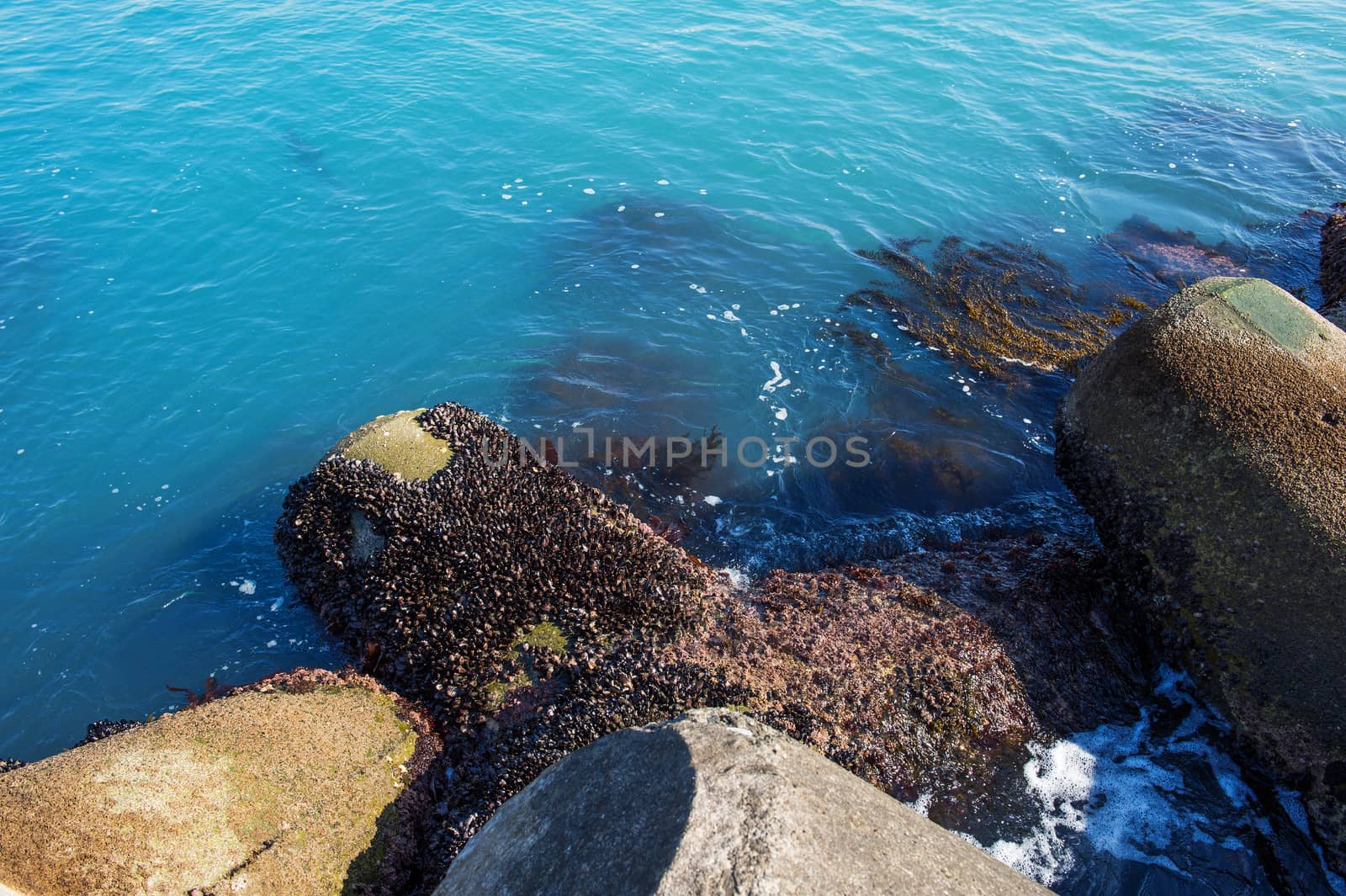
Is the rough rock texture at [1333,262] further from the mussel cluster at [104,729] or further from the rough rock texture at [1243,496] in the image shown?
the mussel cluster at [104,729]

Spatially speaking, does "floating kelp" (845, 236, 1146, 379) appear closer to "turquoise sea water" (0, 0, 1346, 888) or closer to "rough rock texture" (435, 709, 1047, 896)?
"turquoise sea water" (0, 0, 1346, 888)

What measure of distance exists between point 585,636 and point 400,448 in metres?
3.93

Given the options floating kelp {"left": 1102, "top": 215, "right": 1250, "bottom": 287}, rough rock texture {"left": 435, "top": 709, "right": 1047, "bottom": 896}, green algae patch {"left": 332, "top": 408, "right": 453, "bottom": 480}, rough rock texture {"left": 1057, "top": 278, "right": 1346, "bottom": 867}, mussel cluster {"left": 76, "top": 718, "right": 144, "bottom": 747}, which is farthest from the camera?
floating kelp {"left": 1102, "top": 215, "right": 1250, "bottom": 287}

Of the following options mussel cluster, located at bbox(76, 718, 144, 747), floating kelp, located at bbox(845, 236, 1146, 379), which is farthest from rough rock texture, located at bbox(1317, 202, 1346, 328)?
mussel cluster, located at bbox(76, 718, 144, 747)

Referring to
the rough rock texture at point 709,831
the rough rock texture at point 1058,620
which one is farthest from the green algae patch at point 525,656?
the rough rock texture at point 1058,620

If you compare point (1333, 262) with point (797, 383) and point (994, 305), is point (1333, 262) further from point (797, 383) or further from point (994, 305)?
point (797, 383)

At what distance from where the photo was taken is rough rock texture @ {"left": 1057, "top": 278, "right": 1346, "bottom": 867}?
6.77 m

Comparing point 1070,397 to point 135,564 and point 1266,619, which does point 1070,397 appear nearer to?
point 1266,619

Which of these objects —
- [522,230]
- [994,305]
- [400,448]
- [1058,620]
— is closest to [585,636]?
[400,448]

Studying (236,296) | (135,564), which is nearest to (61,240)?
(236,296)

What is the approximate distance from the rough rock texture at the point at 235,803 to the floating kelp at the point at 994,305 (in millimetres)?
11944

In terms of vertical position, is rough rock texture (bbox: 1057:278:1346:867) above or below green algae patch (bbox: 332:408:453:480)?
above

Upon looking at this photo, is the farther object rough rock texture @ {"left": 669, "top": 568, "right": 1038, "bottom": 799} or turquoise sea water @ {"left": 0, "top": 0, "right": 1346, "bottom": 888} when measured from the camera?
turquoise sea water @ {"left": 0, "top": 0, "right": 1346, "bottom": 888}

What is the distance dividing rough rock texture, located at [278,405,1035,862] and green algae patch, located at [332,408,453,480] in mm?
189
